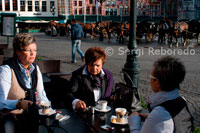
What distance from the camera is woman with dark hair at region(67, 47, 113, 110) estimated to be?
121 inches

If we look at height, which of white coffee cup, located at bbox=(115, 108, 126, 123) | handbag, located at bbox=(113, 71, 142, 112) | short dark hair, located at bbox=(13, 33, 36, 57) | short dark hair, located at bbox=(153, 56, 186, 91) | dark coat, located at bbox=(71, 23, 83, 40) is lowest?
white coffee cup, located at bbox=(115, 108, 126, 123)

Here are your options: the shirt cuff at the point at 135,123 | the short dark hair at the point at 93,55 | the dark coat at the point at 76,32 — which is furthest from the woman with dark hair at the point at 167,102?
the dark coat at the point at 76,32

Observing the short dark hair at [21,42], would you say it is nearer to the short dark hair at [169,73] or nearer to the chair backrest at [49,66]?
the short dark hair at [169,73]

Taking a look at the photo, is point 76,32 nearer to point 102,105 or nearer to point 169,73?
point 102,105

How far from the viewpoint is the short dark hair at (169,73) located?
189cm

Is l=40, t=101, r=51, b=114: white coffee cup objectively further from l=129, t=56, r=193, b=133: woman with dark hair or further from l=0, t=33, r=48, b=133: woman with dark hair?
l=129, t=56, r=193, b=133: woman with dark hair

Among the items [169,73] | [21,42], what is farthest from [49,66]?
[169,73]

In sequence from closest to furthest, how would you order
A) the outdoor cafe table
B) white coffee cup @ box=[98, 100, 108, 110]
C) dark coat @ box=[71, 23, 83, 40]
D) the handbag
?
the outdoor cafe table, the handbag, white coffee cup @ box=[98, 100, 108, 110], dark coat @ box=[71, 23, 83, 40]

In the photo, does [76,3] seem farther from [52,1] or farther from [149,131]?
[149,131]

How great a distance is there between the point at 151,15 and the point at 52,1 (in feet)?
73.9

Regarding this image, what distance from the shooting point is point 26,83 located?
2.85 metres

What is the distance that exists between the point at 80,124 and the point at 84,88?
69cm

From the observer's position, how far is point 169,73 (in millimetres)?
1895

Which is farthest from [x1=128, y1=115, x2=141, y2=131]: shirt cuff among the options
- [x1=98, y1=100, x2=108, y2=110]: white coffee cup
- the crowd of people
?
[x1=98, y1=100, x2=108, y2=110]: white coffee cup
